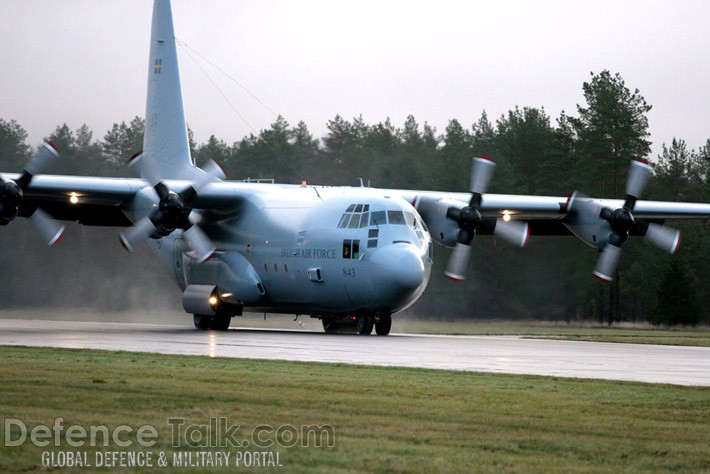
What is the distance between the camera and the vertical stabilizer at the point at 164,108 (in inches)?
1428

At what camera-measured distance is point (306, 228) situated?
96.9 ft

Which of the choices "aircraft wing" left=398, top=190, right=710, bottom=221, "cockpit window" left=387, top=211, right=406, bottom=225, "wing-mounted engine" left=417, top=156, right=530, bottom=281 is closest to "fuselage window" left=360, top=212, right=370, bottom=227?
"cockpit window" left=387, top=211, right=406, bottom=225

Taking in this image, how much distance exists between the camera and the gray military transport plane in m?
27.8

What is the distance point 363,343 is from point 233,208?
895 centimetres

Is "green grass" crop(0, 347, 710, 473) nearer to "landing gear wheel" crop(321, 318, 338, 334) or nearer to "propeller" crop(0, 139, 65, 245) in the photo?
"propeller" crop(0, 139, 65, 245)

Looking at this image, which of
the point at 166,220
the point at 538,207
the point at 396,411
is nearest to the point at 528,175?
the point at 538,207

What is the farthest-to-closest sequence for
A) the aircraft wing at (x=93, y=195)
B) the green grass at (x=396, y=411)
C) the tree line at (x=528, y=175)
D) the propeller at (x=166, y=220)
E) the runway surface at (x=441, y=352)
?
the tree line at (x=528, y=175), the aircraft wing at (x=93, y=195), the propeller at (x=166, y=220), the runway surface at (x=441, y=352), the green grass at (x=396, y=411)

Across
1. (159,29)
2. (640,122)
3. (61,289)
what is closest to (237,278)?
(159,29)

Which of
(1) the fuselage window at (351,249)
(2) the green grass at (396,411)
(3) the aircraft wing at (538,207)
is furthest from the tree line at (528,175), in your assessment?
(2) the green grass at (396,411)

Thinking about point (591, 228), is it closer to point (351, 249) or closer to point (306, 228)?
point (351, 249)

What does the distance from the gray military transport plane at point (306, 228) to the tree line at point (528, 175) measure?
906cm

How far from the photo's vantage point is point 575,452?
9.38 metres

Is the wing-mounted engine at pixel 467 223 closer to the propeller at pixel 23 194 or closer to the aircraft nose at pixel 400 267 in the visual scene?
the aircraft nose at pixel 400 267

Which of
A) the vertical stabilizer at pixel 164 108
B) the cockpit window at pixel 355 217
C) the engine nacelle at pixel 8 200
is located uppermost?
the vertical stabilizer at pixel 164 108
